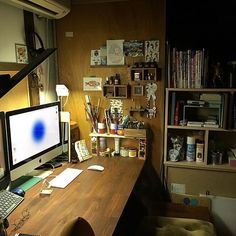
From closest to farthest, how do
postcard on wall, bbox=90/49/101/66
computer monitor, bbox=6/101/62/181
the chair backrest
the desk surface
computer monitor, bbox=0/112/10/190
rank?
the chair backrest < the desk surface < computer monitor, bbox=0/112/10/190 < computer monitor, bbox=6/101/62/181 < postcard on wall, bbox=90/49/101/66

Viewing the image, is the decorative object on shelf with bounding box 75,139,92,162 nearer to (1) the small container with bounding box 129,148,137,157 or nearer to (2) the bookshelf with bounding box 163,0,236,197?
(1) the small container with bounding box 129,148,137,157

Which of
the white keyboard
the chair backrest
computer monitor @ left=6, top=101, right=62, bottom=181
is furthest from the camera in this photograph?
the white keyboard

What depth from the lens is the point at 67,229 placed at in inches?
36.7

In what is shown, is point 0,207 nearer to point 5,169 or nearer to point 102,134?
point 5,169

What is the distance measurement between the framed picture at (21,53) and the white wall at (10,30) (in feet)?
0.09

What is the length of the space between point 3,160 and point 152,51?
1294 millimetres

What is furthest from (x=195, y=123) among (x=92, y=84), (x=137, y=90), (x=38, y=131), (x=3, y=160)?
(x=3, y=160)

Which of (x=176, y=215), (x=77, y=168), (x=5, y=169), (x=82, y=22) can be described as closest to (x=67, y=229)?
(x=5, y=169)

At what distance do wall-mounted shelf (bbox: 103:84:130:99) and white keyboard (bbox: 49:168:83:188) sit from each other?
0.65m

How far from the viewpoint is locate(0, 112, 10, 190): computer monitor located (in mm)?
1446

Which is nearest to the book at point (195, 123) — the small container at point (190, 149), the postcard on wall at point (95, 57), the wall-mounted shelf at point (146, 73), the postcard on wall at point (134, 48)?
the small container at point (190, 149)

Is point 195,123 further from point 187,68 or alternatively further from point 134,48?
point 134,48

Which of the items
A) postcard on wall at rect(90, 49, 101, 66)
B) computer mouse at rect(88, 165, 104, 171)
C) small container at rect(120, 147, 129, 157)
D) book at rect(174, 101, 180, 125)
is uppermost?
postcard on wall at rect(90, 49, 101, 66)

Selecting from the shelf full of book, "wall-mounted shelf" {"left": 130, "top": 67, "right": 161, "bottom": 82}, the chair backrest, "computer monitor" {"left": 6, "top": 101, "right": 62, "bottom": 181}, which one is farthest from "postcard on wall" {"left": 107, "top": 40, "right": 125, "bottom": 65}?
the chair backrest
